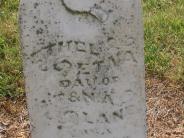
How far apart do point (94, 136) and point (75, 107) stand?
0.25 meters

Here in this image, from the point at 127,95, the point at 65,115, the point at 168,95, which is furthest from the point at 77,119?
the point at 168,95

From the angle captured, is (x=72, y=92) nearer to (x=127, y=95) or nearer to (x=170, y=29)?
(x=127, y=95)

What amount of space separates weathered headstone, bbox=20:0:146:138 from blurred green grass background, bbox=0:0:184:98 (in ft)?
7.44

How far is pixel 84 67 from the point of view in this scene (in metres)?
3.56

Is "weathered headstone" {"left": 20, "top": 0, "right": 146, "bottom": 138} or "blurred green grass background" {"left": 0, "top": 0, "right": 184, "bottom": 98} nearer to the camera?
"weathered headstone" {"left": 20, "top": 0, "right": 146, "bottom": 138}

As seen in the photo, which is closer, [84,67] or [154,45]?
[84,67]

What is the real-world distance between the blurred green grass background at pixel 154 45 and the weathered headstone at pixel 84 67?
7.44 feet

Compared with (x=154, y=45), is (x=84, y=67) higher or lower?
higher

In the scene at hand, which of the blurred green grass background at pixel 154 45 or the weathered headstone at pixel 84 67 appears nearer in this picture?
the weathered headstone at pixel 84 67

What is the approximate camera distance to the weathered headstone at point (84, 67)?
3.44 meters

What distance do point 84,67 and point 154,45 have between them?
308cm

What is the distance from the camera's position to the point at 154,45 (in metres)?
6.54

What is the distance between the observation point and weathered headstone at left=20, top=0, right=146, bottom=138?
3.44 m

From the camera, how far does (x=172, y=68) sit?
6.14m
